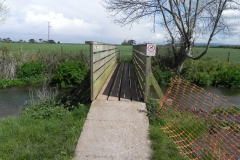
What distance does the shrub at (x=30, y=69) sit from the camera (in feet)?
50.8

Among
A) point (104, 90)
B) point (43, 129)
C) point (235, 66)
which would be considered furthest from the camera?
point (235, 66)

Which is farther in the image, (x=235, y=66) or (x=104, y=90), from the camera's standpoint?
(x=235, y=66)

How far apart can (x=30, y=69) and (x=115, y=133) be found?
1284cm

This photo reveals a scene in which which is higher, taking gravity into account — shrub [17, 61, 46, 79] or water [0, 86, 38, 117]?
shrub [17, 61, 46, 79]

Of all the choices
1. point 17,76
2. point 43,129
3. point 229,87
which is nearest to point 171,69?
point 229,87

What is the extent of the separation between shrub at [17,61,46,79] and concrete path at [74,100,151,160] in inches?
445

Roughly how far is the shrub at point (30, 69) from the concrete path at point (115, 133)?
11.3 metres

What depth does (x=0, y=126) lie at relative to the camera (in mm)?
4789

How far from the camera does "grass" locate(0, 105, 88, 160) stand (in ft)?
11.6

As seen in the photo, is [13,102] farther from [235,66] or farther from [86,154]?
[235,66]

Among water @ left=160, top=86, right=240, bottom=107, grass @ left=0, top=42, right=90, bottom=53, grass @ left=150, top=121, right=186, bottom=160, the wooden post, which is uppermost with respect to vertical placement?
grass @ left=0, top=42, right=90, bottom=53

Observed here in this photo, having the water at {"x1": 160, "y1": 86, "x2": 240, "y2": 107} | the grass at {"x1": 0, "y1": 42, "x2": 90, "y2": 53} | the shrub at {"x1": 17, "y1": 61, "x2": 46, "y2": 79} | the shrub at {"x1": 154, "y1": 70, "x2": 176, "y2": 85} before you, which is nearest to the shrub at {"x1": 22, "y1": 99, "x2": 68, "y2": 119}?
the water at {"x1": 160, "y1": 86, "x2": 240, "y2": 107}

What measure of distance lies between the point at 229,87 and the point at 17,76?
1353 cm

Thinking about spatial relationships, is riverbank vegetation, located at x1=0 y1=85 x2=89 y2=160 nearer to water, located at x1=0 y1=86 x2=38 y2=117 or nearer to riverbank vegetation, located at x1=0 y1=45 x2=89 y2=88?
water, located at x1=0 y1=86 x2=38 y2=117
